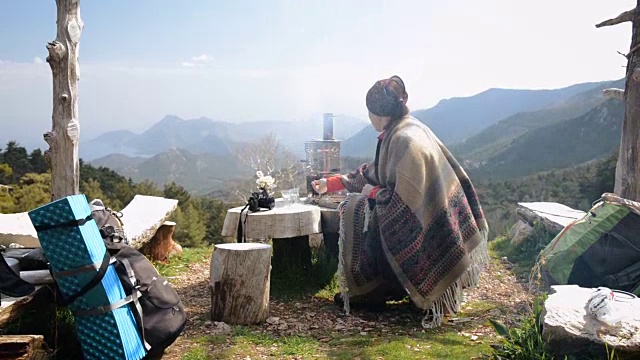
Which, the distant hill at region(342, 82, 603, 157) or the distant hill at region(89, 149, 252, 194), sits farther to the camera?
the distant hill at region(89, 149, 252, 194)

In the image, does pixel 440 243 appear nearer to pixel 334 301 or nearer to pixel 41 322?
pixel 334 301

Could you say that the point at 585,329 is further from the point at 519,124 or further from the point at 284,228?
the point at 519,124

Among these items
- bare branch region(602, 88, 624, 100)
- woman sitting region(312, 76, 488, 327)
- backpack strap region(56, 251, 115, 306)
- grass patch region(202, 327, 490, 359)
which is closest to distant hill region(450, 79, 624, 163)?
bare branch region(602, 88, 624, 100)

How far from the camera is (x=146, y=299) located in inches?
153

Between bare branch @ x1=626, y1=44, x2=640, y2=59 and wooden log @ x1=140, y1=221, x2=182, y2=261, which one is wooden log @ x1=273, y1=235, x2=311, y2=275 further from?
bare branch @ x1=626, y1=44, x2=640, y2=59

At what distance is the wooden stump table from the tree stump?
0.64 m

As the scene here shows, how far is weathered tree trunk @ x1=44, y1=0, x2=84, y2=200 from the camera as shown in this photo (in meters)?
5.34

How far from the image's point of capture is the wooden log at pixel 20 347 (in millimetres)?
3240

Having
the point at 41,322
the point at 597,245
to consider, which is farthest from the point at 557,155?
the point at 41,322

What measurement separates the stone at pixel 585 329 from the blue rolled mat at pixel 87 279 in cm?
276

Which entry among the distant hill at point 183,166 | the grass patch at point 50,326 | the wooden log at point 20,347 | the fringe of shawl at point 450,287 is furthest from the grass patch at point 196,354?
the distant hill at point 183,166

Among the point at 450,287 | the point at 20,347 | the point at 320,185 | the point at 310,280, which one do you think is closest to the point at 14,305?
the point at 20,347

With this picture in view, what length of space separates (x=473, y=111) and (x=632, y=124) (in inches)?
3270

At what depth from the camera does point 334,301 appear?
Result: 5641 mm
